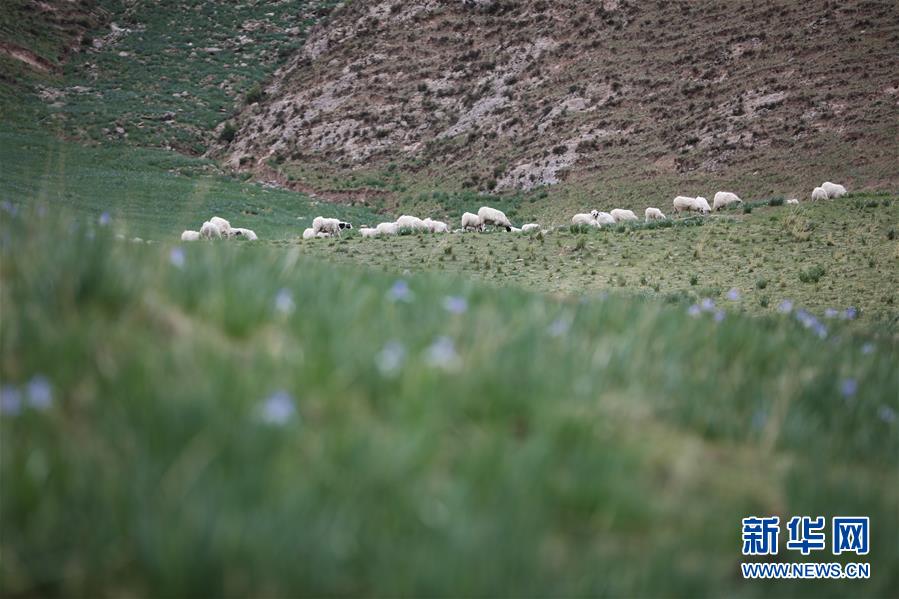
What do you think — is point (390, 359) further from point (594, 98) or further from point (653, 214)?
point (594, 98)

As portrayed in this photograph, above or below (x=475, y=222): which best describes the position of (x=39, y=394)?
below

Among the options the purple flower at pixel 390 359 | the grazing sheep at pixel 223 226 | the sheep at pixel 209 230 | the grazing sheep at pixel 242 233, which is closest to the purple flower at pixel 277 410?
the purple flower at pixel 390 359

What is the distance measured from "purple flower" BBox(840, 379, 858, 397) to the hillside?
3312 centimetres

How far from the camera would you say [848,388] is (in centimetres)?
414

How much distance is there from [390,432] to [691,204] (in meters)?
29.8

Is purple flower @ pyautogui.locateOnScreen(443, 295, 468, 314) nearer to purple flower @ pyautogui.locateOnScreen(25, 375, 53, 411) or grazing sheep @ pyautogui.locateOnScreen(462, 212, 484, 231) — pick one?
purple flower @ pyautogui.locateOnScreen(25, 375, 53, 411)

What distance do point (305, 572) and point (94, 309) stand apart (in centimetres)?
176

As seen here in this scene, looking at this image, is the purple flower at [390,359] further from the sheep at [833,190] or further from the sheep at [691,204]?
the sheep at [691,204]

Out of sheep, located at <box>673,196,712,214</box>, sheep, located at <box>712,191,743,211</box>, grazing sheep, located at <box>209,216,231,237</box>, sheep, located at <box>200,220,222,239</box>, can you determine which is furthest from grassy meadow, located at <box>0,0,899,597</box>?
sheep, located at <box>712,191,743,211</box>

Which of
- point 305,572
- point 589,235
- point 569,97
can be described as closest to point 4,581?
point 305,572

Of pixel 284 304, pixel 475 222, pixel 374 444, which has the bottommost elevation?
pixel 374 444

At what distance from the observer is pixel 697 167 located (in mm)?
39844

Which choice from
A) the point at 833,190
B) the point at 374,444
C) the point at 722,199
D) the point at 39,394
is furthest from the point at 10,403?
the point at 722,199

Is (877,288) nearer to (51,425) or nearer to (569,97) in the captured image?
(51,425)
